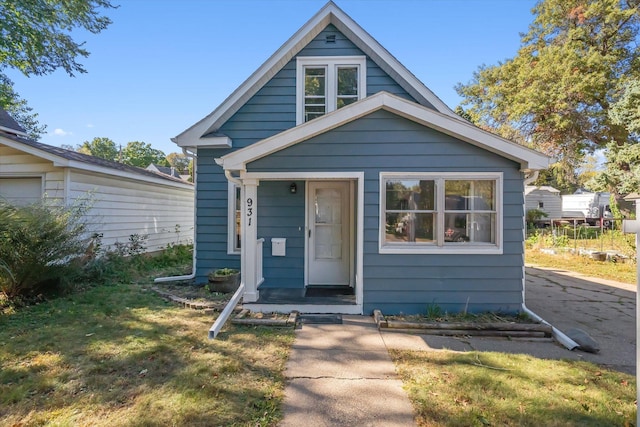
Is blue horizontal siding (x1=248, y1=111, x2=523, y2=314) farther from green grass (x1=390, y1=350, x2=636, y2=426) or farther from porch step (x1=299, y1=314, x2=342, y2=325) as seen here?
green grass (x1=390, y1=350, x2=636, y2=426)

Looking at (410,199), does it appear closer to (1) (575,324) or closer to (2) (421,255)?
(2) (421,255)

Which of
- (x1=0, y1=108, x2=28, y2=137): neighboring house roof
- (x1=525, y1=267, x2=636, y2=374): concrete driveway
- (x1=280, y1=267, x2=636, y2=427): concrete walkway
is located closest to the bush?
(x1=280, y1=267, x2=636, y2=427): concrete walkway

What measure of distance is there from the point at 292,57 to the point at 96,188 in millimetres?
5998

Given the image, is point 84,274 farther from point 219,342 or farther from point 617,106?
point 617,106

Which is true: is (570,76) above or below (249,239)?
above

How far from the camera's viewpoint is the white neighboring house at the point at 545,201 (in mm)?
30203

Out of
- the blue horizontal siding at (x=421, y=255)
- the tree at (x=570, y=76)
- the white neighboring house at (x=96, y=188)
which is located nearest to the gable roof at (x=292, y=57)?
the blue horizontal siding at (x=421, y=255)

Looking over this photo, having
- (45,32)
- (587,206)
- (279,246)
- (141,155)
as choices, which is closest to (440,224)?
(279,246)

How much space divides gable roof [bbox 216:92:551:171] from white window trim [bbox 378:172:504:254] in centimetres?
44

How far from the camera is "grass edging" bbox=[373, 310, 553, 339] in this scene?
14.4 ft

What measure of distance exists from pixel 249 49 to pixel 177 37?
2.43 meters

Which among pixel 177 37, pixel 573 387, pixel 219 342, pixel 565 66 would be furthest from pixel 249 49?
pixel 565 66

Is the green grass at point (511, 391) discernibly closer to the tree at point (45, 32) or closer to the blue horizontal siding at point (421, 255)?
the blue horizontal siding at point (421, 255)

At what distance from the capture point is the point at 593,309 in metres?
5.79
